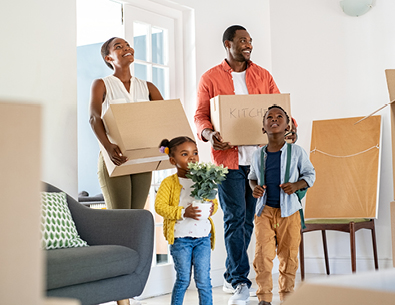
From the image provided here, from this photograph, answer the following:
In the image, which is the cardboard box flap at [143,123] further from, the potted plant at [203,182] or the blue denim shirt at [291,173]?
the blue denim shirt at [291,173]

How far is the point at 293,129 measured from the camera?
280 cm

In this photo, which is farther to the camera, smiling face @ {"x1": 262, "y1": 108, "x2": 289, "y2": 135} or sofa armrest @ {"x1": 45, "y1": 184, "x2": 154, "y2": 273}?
smiling face @ {"x1": 262, "y1": 108, "x2": 289, "y2": 135}

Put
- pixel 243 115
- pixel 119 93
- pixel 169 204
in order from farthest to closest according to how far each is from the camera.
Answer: pixel 243 115
pixel 119 93
pixel 169 204

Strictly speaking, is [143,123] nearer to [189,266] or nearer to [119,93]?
[119,93]

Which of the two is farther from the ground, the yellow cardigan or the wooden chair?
the yellow cardigan

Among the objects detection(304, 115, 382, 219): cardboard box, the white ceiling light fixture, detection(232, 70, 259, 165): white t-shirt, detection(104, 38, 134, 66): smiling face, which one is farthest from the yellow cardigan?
the white ceiling light fixture

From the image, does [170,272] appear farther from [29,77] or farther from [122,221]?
[29,77]

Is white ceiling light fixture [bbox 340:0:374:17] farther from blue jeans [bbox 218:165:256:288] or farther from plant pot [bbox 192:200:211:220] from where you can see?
plant pot [bbox 192:200:211:220]

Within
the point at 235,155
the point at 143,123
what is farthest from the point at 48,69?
the point at 235,155

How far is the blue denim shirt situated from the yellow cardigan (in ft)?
1.36

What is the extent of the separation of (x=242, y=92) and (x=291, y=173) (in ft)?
2.40

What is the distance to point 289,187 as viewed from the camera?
249 centimetres

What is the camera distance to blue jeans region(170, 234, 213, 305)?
2150mm

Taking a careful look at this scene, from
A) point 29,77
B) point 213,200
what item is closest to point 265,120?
point 213,200
